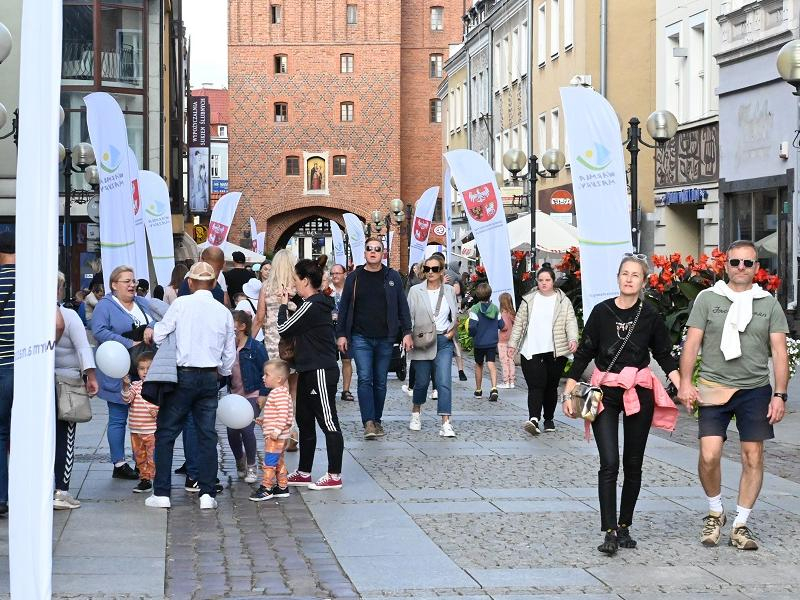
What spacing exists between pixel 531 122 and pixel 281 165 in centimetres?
3260

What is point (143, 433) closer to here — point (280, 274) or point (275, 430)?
point (275, 430)

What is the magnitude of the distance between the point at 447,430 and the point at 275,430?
4.07 meters

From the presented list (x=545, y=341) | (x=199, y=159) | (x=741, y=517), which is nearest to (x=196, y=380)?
(x=741, y=517)

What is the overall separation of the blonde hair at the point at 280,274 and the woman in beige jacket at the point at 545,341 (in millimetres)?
3746

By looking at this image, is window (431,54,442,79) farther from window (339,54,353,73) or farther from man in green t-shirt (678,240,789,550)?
man in green t-shirt (678,240,789,550)

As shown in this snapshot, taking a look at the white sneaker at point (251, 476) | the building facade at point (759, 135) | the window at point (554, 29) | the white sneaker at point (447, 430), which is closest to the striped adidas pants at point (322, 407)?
the white sneaker at point (251, 476)

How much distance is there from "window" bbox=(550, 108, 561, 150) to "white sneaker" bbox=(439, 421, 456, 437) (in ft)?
95.3

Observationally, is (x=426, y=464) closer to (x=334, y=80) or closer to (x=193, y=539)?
(x=193, y=539)

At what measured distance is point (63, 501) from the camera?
370 inches

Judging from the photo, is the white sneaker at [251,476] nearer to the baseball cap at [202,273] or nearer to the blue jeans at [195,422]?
the blue jeans at [195,422]

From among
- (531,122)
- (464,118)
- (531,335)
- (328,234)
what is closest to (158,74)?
(531,122)

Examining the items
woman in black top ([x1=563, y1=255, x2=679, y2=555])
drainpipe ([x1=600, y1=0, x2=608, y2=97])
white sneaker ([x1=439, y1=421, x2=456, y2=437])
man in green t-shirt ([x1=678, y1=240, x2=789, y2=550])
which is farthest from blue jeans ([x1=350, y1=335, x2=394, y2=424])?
drainpipe ([x1=600, y1=0, x2=608, y2=97])

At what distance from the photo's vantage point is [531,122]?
46.1 metres

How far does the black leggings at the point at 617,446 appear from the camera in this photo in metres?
8.20
